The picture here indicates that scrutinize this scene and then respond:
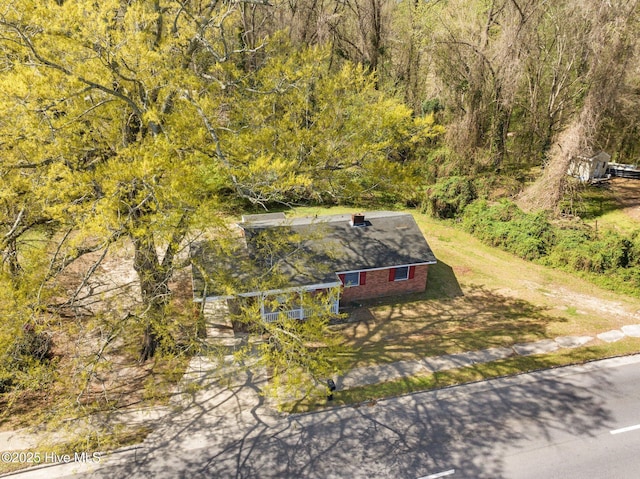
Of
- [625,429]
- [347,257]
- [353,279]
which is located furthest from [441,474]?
[347,257]

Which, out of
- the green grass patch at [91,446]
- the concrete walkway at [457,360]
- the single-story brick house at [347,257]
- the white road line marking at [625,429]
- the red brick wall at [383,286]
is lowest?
the green grass patch at [91,446]

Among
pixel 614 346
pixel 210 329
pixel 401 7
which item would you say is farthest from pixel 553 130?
pixel 210 329

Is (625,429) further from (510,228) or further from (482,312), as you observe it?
(510,228)

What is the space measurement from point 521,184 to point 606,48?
408 inches

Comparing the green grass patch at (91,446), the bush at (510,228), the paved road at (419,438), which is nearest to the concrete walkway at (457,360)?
the paved road at (419,438)

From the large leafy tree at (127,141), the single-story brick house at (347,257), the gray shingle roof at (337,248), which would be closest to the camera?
the large leafy tree at (127,141)

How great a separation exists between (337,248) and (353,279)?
5.76ft

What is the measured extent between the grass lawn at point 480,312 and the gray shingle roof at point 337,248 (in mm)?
2276

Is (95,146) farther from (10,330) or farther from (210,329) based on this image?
(210,329)

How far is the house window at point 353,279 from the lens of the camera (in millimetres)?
19406

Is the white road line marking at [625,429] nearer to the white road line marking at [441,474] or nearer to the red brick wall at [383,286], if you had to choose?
the white road line marking at [441,474]

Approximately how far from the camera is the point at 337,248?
64.4 feet

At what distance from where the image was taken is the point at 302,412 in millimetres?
13016

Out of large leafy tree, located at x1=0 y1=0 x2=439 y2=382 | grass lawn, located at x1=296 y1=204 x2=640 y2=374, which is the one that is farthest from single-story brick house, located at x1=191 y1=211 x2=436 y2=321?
large leafy tree, located at x1=0 y1=0 x2=439 y2=382
